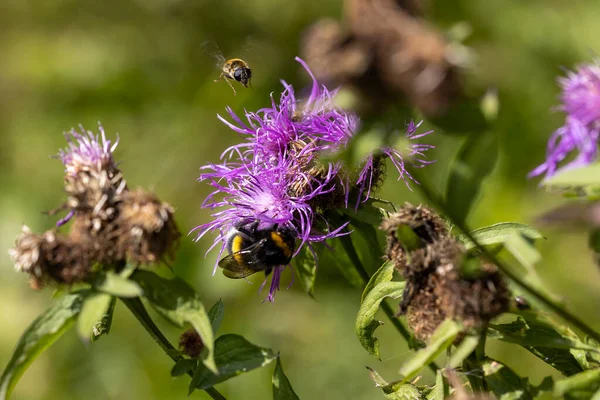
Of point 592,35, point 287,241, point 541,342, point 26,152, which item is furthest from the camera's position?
point 26,152

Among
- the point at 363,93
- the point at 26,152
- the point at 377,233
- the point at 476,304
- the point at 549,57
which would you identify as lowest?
the point at 26,152

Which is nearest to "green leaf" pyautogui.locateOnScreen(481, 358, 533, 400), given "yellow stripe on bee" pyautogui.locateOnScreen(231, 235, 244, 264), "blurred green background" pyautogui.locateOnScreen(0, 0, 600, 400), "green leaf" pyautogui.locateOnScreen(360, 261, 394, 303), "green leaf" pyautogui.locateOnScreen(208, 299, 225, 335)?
"green leaf" pyautogui.locateOnScreen(360, 261, 394, 303)

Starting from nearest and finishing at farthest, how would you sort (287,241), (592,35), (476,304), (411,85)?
(411,85)
(476,304)
(287,241)
(592,35)

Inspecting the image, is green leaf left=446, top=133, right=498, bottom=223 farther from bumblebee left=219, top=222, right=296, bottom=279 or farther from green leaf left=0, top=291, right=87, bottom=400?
green leaf left=0, top=291, right=87, bottom=400

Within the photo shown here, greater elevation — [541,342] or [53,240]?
[53,240]

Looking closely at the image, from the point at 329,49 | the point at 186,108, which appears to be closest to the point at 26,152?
the point at 186,108

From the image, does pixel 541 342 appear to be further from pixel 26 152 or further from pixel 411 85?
pixel 26 152

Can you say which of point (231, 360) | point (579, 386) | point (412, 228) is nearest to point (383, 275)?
point (412, 228)
